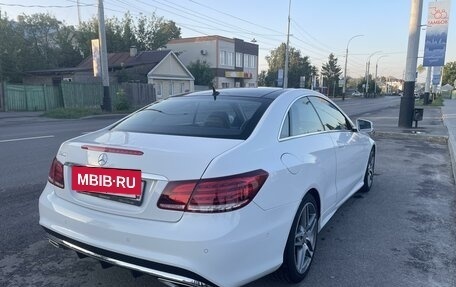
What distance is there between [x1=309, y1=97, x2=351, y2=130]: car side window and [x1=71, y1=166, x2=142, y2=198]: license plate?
2291 millimetres

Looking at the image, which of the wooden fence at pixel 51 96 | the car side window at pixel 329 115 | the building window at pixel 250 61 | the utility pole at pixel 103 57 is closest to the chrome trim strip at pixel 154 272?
the car side window at pixel 329 115

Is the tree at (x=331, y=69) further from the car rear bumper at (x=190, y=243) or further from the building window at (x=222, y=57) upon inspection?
the car rear bumper at (x=190, y=243)

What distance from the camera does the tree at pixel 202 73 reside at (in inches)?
1827

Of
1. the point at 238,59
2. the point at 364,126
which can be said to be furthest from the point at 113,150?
the point at 238,59

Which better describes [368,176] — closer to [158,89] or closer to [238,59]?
[158,89]

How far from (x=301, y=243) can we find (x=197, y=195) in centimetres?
128

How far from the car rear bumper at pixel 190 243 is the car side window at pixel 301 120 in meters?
0.82

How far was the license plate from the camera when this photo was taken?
257 cm

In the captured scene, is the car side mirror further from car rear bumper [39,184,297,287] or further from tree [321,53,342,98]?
tree [321,53,342,98]

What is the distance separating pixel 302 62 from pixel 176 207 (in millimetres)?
87291

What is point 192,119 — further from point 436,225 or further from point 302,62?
point 302,62

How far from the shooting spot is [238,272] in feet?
8.25

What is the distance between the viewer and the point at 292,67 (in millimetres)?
84000

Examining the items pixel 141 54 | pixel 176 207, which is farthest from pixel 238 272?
pixel 141 54
